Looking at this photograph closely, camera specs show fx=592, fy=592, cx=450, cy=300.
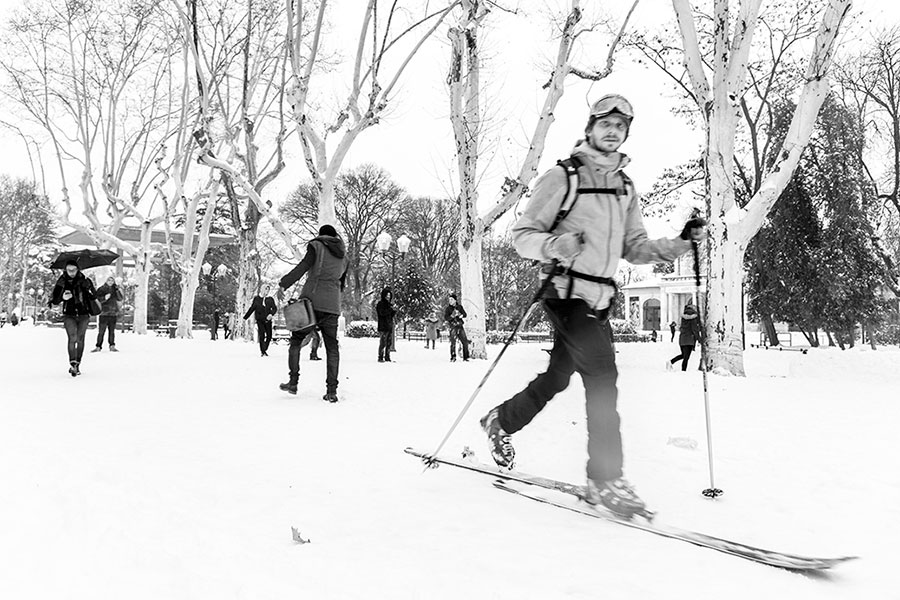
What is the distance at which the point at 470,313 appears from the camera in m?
13.9

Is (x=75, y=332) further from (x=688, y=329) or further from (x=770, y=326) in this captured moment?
(x=770, y=326)

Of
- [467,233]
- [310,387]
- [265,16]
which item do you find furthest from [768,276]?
[310,387]

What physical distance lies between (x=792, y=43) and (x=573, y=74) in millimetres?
10652

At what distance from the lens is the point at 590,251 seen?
2.96 m

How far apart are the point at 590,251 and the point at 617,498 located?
1.17m

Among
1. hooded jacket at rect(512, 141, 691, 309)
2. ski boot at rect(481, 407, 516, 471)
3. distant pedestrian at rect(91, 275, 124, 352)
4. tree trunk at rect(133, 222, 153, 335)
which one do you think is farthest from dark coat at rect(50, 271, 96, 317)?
tree trunk at rect(133, 222, 153, 335)

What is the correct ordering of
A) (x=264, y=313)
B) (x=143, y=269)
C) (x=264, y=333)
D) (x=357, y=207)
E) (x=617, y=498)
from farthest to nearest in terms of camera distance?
(x=357, y=207)
(x=143, y=269)
(x=264, y=313)
(x=264, y=333)
(x=617, y=498)

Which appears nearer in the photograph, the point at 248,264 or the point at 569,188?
the point at 569,188

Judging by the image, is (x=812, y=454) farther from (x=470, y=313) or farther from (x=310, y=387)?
(x=470, y=313)

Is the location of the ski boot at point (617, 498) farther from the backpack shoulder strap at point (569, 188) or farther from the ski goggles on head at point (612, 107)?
the ski goggles on head at point (612, 107)

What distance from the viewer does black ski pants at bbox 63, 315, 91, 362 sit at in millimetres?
8516

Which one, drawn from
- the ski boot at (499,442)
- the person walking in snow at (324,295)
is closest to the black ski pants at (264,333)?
the person walking in snow at (324,295)

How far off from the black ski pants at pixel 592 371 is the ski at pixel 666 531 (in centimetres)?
17

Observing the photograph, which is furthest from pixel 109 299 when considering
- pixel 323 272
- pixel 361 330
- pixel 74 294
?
pixel 361 330
